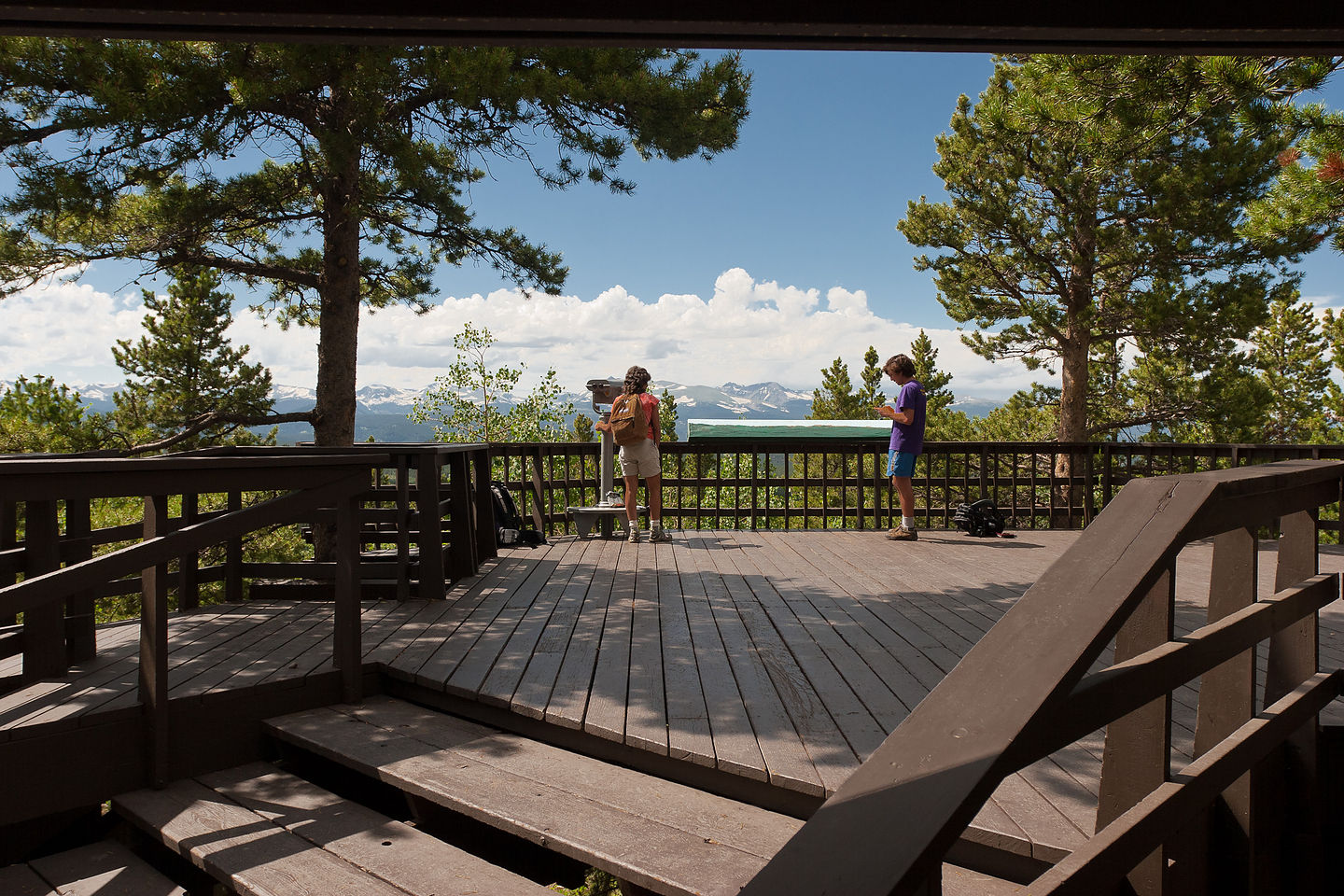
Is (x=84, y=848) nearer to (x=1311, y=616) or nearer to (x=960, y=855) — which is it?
(x=960, y=855)

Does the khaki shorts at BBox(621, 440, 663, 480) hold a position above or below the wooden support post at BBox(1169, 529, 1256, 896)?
above

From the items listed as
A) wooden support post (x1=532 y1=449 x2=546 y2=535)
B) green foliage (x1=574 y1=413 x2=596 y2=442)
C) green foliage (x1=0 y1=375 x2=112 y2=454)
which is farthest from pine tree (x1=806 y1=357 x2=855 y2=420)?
wooden support post (x1=532 y1=449 x2=546 y2=535)

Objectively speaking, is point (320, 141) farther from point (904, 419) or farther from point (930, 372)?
point (930, 372)

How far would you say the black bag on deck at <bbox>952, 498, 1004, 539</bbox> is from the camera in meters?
7.72

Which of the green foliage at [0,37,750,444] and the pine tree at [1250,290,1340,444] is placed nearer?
the green foliage at [0,37,750,444]

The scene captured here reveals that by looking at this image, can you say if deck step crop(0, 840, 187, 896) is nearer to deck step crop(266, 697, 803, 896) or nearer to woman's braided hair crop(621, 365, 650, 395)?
deck step crop(266, 697, 803, 896)

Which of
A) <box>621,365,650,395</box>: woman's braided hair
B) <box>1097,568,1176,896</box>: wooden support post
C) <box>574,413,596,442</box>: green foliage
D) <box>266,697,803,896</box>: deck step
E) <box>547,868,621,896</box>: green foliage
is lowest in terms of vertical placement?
<box>547,868,621,896</box>: green foliage

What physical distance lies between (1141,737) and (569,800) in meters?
1.44

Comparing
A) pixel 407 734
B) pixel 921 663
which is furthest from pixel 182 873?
pixel 921 663

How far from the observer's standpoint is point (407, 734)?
283 cm

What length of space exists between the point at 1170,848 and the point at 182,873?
280 cm

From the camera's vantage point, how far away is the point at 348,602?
3141mm

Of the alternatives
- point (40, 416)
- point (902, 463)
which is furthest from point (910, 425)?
point (40, 416)

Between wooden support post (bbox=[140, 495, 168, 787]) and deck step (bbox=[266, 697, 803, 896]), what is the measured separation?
1.22 feet
